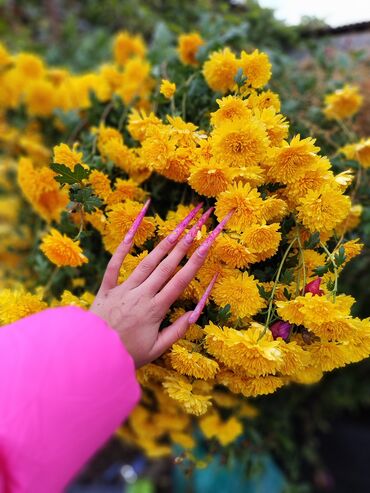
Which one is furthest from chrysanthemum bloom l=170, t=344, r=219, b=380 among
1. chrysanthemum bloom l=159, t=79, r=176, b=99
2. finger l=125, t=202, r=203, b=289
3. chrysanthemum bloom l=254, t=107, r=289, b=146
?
chrysanthemum bloom l=159, t=79, r=176, b=99

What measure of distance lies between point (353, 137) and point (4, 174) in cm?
113

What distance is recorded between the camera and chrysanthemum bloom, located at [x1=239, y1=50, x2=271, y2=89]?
2.65ft

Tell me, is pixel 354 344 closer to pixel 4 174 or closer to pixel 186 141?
pixel 186 141

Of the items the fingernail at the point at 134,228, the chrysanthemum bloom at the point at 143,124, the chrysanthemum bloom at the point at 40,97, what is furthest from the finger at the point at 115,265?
the chrysanthemum bloom at the point at 40,97

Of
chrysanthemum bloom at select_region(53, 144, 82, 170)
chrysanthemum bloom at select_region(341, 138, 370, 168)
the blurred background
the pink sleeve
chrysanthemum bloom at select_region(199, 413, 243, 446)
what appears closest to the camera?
the pink sleeve

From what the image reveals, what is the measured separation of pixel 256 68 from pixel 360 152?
0.90ft

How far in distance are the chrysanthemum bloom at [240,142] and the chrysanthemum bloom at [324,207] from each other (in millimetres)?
99

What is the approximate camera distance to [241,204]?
0.68 meters

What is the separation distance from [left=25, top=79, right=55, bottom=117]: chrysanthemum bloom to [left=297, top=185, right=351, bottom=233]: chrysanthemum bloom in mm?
958

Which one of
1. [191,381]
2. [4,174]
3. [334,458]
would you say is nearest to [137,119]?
[191,381]

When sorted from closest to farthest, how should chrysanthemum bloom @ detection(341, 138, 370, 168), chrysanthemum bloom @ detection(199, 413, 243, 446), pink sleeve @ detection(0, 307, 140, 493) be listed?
pink sleeve @ detection(0, 307, 140, 493) → chrysanthemum bloom @ detection(341, 138, 370, 168) → chrysanthemum bloom @ detection(199, 413, 243, 446)

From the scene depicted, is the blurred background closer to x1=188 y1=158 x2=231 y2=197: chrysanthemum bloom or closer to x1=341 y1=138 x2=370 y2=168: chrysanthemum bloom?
x1=341 y1=138 x2=370 y2=168: chrysanthemum bloom

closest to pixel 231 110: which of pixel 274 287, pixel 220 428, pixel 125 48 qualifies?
pixel 274 287

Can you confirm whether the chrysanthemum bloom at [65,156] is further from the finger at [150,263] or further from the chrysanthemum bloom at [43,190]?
the finger at [150,263]
